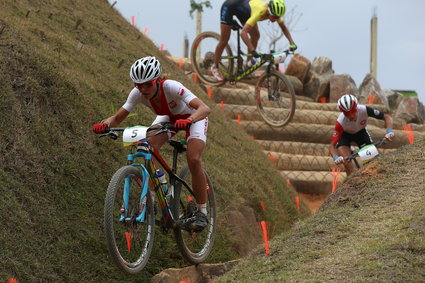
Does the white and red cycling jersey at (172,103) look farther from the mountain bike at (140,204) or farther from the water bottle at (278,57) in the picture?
the water bottle at (278,57)

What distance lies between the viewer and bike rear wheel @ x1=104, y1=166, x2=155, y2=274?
24.6 ft

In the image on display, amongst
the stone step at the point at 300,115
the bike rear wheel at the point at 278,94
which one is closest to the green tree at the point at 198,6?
the stone step at the point at 300,115

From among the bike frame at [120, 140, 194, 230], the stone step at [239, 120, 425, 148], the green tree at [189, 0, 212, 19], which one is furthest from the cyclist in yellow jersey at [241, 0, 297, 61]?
the green tree at [189, 0, 212, 19]

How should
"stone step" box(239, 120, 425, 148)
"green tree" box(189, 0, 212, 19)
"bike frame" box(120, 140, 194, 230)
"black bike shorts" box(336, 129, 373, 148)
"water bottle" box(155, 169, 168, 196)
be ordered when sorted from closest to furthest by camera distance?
"bike frame" box(120, 140, 194, 230), "water bottle" box(155, 169, 168, 196), "black bike shorts" box(336, 129, 373, 148), "stone step" box(239, 120, 425, 148), "green tree" box(189, 0, 212, 19)

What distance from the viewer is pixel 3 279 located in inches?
302

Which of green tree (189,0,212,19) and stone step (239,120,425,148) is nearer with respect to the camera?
stone step (239,120,425,148)

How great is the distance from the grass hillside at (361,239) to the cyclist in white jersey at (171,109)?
1.14 m

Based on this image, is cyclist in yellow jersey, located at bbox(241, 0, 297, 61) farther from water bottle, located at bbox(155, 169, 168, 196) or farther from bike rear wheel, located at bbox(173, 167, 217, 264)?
water bottle, located at bbox(155, 169, 168, 196)

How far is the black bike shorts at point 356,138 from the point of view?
1415 centimetres

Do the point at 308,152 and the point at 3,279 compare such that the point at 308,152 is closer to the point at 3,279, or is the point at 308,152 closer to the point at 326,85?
the point at 326,85

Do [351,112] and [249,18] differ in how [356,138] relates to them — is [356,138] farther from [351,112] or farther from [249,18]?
[249,18]

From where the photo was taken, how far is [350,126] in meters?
14.1

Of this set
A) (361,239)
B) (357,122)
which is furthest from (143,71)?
(357,122)

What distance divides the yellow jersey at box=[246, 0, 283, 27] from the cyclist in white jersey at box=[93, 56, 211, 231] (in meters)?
7.57
